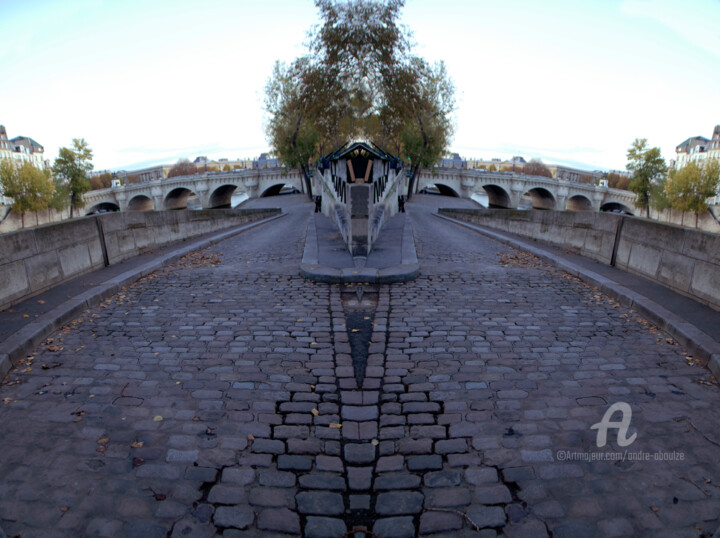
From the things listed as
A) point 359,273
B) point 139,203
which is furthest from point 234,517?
point 139,203

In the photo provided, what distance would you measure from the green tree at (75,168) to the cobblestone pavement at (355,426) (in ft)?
205

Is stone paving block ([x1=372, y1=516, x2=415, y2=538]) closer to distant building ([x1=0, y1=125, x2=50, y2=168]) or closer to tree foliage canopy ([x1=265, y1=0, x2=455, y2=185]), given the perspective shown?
tree foliage canopy ([x1=265, y1=0, x2=455, y2=185])

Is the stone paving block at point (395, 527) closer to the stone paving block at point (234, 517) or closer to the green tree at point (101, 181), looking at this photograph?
the stone paving block at point (234, 517)

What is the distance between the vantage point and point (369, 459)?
335cm

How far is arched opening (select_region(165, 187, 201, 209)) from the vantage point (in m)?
68.8

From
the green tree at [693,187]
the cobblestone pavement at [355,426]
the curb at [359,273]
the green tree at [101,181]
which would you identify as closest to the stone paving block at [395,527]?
the cobblestone pavement at [355,426]

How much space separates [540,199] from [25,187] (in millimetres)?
74729

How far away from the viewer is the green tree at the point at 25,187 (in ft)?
165

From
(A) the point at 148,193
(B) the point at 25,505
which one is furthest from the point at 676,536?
(A) the point at 148,193

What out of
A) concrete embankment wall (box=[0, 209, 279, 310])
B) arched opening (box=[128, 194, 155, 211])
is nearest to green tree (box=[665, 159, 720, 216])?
concrete embankment wall (box=[0, 209, 279, 310])

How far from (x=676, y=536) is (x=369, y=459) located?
1961 mm

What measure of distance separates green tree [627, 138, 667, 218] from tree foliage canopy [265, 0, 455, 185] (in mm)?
38683

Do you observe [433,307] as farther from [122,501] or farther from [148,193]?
[148,193]

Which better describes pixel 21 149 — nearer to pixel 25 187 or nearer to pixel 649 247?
pixel 25 187
